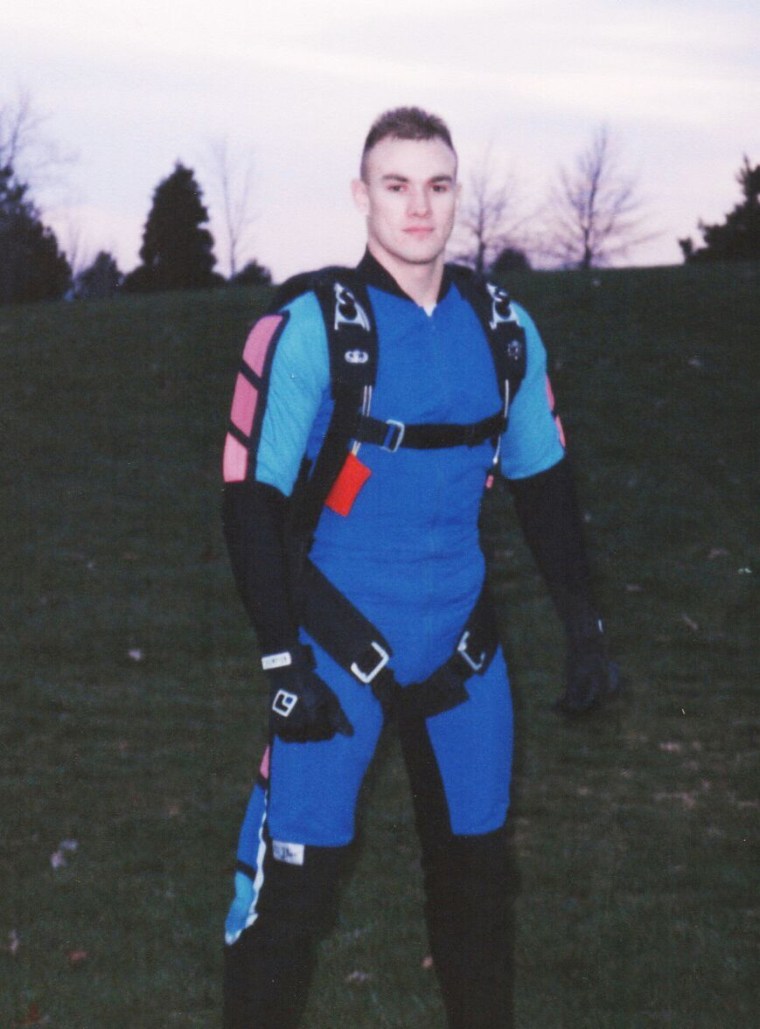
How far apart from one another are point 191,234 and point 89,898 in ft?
167

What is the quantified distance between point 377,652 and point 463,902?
696 mm

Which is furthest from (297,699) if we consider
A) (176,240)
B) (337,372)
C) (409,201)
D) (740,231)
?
(176,240)

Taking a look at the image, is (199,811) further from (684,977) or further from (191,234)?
(191,234)

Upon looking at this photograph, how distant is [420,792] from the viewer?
12.4 ft

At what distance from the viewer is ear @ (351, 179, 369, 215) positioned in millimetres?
3743

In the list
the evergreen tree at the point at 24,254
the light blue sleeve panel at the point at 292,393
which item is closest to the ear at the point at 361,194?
the light blue sleeve panel at the point at 292,393

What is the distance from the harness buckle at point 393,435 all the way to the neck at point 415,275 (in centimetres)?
35

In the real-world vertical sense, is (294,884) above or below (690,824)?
above

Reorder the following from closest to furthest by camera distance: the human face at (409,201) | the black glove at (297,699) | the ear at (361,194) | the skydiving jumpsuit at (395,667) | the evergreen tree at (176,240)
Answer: the black glove at (297,699) < the skydiving jumpsuit at (395,667) < the human face at (409,201) < the ear at (361,194) < the evergreen tree at (176,240)

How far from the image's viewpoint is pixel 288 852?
3506mm

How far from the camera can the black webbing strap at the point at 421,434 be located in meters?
3.52

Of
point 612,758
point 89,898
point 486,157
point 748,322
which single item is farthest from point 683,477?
point 486,157

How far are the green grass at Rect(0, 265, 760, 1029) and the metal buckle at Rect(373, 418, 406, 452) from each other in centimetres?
173

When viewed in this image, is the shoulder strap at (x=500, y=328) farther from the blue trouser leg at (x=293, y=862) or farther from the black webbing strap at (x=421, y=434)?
the blue trouser leg at (x=293, y=862)
